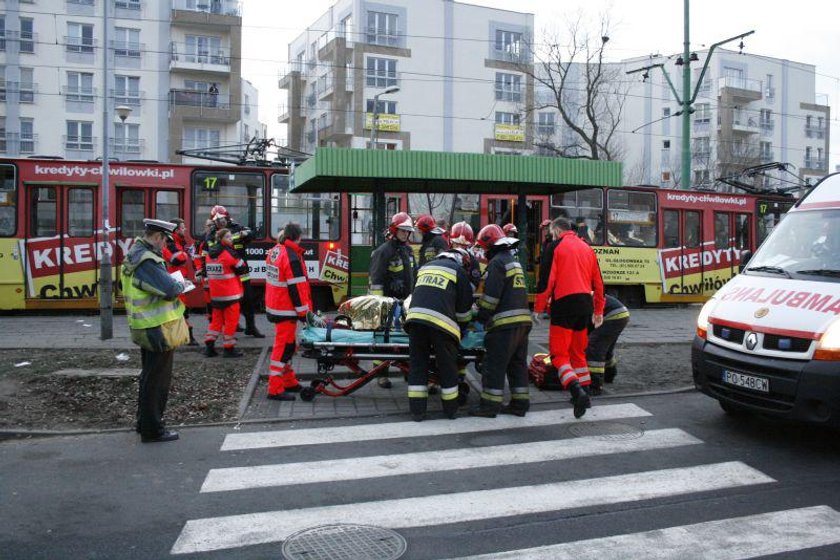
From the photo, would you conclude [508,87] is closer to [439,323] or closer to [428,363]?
[428,363]

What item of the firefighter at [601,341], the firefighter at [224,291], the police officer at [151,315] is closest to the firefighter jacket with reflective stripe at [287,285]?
the police officer at [151,315]

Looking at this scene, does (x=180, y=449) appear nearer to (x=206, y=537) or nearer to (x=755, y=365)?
(x=206, y=537)

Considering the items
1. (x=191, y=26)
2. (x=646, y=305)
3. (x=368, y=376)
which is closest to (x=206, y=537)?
(x=368, y=376)

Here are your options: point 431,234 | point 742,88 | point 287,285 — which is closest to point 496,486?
point 287,285

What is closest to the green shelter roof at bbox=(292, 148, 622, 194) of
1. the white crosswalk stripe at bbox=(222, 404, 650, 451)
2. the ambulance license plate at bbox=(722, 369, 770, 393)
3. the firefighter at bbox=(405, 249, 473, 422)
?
the firefighter at bbox=(405, 249, 473, 422)

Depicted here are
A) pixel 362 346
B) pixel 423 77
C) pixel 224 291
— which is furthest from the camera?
pixel 423 77

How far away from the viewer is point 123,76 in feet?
139

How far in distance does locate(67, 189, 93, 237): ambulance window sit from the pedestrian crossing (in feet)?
31.6

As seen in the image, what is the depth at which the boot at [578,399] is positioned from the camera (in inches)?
281

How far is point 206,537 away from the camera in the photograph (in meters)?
4.42

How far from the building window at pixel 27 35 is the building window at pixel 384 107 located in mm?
18334

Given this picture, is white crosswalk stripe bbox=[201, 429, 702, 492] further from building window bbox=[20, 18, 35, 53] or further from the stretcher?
building window bbox=[20, 18, 35, 53]

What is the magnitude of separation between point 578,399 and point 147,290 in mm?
4000

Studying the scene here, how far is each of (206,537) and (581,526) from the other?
7.32 ft
